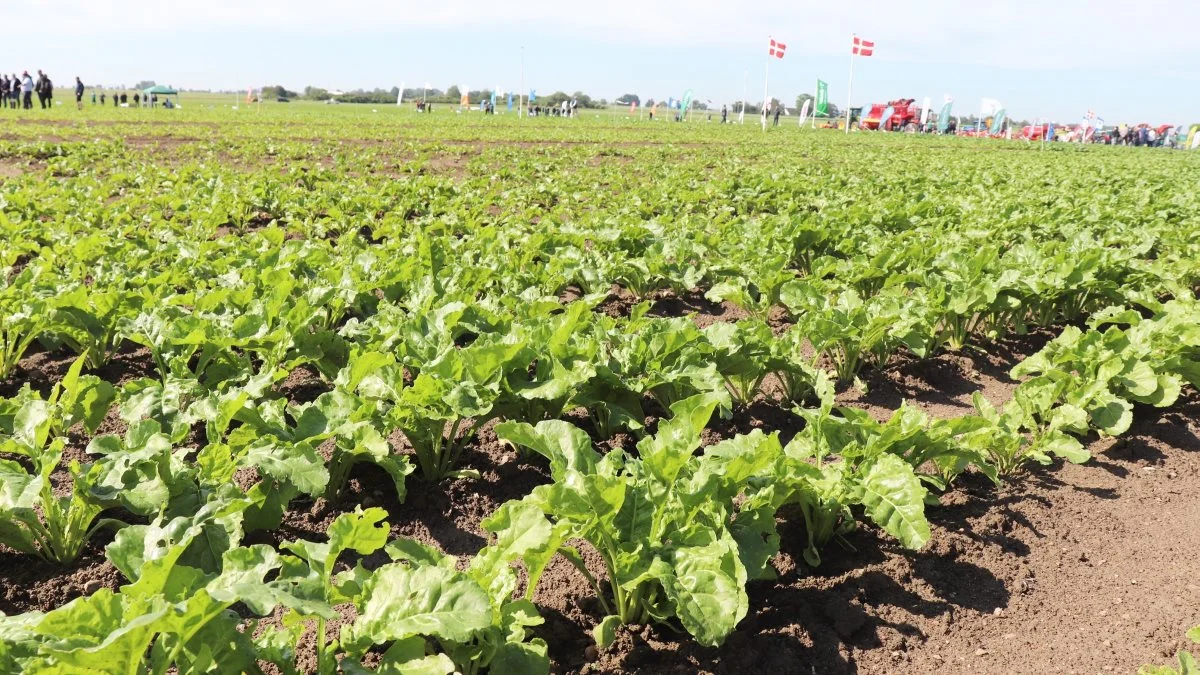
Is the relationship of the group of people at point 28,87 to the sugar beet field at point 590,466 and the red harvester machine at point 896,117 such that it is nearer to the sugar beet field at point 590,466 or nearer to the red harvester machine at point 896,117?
the sugar beet field at point 590,466

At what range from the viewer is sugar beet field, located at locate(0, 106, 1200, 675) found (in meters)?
A: 2.39

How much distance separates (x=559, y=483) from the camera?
8.57ft

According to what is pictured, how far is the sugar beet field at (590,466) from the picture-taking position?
2391mm

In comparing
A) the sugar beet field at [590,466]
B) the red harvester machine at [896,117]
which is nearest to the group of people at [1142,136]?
the red harvester machine at [896,117]

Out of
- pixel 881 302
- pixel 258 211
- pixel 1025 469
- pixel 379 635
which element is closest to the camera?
pixel 379 635

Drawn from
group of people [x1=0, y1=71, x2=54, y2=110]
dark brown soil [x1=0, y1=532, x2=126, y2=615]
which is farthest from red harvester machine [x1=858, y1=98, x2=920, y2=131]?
dark brown soil [x1=0, y1=532, x2=126, y2=615]

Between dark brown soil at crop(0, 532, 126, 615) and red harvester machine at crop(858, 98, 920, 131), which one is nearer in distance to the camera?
dark brown soil at crop(0, 532, 126, 615)

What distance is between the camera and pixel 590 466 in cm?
306

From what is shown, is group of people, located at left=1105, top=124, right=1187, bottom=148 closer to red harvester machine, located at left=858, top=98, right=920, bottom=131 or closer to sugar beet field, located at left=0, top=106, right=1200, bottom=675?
red harvester machine, located at left=858, top=98, right=920, bottom=131

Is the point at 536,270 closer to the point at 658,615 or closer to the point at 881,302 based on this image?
the point at 881,302

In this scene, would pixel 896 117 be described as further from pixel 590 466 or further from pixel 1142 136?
pixel 590 466

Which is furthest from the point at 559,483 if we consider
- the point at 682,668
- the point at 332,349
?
the point at 332,349

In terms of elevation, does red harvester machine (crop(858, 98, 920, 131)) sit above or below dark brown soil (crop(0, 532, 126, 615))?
above

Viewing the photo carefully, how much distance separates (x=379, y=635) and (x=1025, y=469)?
354cm
